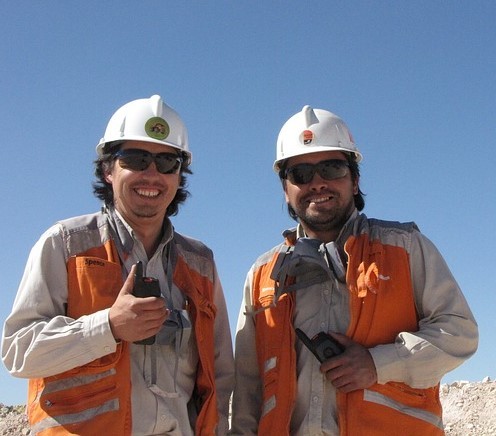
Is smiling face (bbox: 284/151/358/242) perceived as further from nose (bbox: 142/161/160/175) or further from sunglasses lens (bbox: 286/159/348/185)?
nose (bbox: 142/161/160/175)

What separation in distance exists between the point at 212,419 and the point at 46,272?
1772 mm

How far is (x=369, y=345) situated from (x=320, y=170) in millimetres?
1715

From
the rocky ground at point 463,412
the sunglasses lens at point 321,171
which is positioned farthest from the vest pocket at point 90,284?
the rocky ground at point 463,412

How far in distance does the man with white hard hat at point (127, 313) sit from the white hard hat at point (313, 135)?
0.99m

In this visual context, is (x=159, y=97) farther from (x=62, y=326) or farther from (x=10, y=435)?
(x=10, y=435)

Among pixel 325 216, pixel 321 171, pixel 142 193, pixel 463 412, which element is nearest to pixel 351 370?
pixel 325 216

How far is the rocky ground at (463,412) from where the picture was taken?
484 inches

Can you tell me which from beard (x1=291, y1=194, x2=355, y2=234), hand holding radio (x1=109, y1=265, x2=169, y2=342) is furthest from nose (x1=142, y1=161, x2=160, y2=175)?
beard (x1=291, y1=194, x2=355, y2=234)

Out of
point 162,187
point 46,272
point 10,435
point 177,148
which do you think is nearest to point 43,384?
point 46,272

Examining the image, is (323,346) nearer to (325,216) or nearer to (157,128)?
(325,216)

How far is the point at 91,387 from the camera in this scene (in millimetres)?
5188

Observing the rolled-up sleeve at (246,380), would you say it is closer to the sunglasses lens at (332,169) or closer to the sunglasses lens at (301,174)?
the sunglasses lens at (301,174)

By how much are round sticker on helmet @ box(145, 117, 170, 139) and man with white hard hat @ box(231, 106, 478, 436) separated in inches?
48.7

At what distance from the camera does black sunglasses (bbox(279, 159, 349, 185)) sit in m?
6.49
